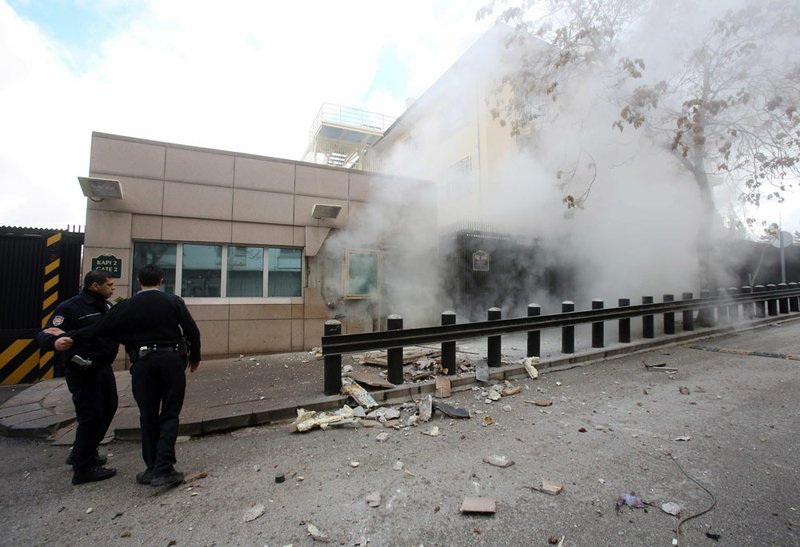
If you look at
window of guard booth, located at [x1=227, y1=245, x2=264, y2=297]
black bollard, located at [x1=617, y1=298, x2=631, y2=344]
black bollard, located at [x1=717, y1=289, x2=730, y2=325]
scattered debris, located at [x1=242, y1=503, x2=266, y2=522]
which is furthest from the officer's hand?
black bollard, located at [x1=717, y1=289, x2=730, y2=325]

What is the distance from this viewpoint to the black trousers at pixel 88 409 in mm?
2359

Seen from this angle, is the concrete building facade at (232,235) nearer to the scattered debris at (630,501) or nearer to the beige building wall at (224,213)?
the beige building wall at (224,213)

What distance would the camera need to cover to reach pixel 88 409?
2.42m

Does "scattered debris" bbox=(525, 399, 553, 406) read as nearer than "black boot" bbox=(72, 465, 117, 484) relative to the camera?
No

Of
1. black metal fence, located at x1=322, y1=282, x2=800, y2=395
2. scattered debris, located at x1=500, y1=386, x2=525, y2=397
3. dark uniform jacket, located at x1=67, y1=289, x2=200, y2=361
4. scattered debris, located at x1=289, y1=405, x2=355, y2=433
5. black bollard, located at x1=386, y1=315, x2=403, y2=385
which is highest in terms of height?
dark uniform jacket, located at x1=67, y1=289, x2=200, y2=361

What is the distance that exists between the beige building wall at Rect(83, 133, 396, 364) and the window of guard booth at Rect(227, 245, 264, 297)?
0.16m

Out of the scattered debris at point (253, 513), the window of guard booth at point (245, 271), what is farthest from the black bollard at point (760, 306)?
the scattered debris at point (253, 513)

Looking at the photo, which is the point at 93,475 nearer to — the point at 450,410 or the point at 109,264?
the point at 450,410

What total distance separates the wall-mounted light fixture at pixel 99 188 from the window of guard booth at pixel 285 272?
217 cm

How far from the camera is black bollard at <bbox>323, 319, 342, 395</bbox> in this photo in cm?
361

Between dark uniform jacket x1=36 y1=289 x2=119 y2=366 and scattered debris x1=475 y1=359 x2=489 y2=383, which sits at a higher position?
dark uniform jacket x1=36 y1=289 x2=119 y2=366

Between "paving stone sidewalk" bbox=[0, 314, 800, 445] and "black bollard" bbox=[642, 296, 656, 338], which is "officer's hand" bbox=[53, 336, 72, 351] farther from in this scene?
"black bollard" bbox=[642, 296, 656, 338]

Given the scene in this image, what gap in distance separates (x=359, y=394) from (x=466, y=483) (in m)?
1.57

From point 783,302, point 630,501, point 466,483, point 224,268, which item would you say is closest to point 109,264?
point 224,268
